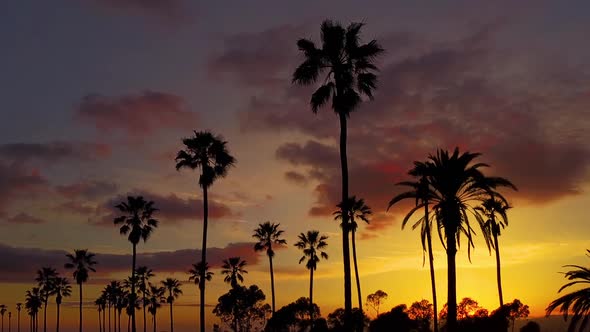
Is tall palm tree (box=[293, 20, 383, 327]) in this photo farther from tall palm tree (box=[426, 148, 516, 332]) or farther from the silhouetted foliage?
the silhouetted foliage

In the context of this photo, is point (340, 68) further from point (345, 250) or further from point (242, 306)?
point (242, 306)

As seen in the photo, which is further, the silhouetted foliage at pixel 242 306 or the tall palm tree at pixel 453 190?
the silhouetted foliage at pixel 242 306

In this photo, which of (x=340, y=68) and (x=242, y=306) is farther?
(x=242, y=306)

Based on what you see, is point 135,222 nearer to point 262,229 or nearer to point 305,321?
point 262,229

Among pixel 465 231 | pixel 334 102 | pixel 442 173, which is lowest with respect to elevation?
pixel 465 231

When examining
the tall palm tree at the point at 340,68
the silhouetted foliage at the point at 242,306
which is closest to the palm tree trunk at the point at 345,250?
the tall palm tree at the point at 340,68

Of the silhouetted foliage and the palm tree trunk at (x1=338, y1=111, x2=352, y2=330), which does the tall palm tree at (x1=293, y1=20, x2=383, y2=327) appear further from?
the silhouetted foliage

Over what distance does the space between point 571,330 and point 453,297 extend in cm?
725

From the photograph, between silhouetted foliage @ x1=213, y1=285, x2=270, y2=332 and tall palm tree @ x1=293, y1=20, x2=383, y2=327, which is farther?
silhouetted foliage @ x1=213, y1=285, x2=270, y2=332

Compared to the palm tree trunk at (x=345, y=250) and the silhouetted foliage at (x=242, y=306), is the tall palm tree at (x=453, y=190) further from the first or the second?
the silhouetted foliage at (x=242, y=306)

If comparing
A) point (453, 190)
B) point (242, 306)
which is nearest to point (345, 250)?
point (453, 190)

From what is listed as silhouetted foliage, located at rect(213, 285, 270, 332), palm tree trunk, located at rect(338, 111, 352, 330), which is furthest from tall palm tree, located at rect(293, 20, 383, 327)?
silhouetted foliage, located at rect(213, 285, 270, 332)

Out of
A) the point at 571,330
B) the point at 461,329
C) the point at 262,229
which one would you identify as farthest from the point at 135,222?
the point at 571,330

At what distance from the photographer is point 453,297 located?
4222cm
